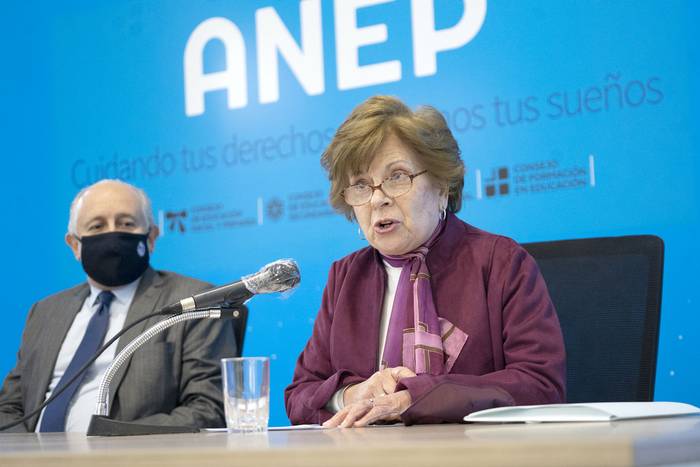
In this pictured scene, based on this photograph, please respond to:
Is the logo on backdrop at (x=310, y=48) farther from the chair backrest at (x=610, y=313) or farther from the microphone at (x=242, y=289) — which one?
the microphone at (x=242, y=289)

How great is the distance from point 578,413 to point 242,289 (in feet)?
2.35

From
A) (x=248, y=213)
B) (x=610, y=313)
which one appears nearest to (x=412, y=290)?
(x=610, y=313)

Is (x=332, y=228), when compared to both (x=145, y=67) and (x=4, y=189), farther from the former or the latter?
(x=4, y=189)

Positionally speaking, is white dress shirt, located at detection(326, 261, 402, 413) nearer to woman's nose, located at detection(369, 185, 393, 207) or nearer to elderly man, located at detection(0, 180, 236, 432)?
woman's nose, located at detection(369, 185, 393, 207)

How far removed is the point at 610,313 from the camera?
7.33 feet

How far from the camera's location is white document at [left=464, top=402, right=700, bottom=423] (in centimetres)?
121

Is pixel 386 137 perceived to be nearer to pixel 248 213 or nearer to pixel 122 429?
pixel 122 429

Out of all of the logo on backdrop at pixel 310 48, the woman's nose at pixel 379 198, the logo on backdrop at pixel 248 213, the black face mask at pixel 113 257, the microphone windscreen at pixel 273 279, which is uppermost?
the logo on backdrop at pixel 310 48

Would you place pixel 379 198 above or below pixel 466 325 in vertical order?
above

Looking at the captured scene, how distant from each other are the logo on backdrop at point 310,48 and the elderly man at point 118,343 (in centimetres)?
115

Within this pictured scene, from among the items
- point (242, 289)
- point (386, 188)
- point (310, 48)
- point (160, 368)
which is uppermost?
point (310, 48)

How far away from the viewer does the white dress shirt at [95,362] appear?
2879 millimetres

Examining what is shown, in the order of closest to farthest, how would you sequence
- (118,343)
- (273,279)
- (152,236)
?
(273,279) < (118,343) < (152,236)

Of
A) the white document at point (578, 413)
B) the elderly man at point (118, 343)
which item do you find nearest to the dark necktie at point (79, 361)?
the elderly man at point (118, 343)
